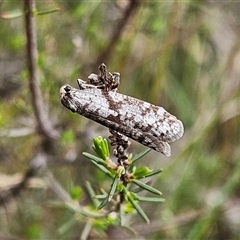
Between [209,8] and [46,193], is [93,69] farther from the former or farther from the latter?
[209,8]

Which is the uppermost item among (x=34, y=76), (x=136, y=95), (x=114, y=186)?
(x=136, y=95)

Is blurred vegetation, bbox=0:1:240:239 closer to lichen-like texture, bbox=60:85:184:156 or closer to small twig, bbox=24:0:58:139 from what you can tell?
small twig, bbox=24:0:58:139

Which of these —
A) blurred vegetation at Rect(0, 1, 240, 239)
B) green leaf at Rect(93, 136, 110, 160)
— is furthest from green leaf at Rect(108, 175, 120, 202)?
blurred vegetation at Rect(0, 1, 240, 239)

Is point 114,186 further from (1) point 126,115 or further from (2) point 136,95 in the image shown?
(2) point 136,95

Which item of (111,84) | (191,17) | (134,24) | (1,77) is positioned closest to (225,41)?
(191,17)

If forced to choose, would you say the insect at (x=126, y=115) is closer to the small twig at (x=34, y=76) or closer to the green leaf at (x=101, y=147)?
the green leaf at (x=101, y=147)

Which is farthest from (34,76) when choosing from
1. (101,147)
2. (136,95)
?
(136,95)

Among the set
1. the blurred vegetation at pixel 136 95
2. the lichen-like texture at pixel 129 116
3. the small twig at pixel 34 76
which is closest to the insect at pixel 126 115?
the lichen-like texture at pixel 129 116
